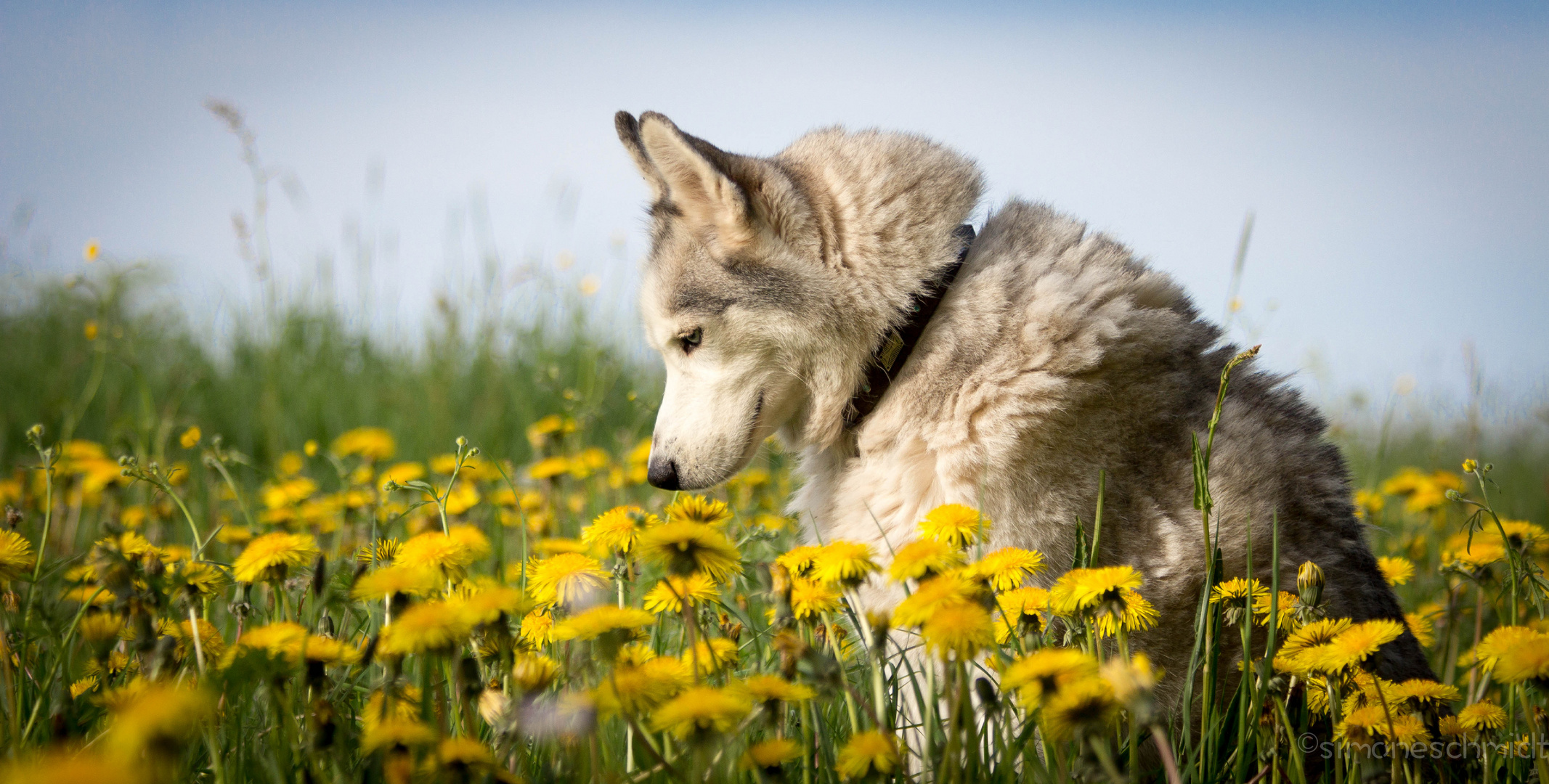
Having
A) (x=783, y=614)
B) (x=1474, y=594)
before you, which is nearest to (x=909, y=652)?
(x=783, y=614)

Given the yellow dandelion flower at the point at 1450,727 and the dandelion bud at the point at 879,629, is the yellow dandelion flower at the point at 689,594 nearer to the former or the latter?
the dandelion bud at the point at 879,629

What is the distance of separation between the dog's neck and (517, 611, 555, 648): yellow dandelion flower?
112cm

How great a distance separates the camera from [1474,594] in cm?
298

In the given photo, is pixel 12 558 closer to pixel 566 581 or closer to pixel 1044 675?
pixel 566 581

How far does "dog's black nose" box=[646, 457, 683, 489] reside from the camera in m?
2.37

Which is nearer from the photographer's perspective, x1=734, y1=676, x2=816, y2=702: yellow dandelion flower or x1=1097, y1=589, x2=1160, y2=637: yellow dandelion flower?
x1=734, y1=676, x2=816, y2=702: yellow dandelion flower

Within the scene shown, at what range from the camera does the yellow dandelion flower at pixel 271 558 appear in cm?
139

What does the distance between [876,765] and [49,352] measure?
22.9ft

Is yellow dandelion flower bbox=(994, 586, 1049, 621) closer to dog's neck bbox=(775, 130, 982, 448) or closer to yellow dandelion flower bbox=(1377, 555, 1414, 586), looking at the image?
dog's neck bbox=(775, 130, 982, 448)

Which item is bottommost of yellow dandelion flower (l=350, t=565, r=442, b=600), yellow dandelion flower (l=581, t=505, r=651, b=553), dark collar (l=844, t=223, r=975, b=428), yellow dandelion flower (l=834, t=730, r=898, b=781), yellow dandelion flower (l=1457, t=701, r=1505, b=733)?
yellow dandelion flower (l=1457, t=701, r=1505, b=733)

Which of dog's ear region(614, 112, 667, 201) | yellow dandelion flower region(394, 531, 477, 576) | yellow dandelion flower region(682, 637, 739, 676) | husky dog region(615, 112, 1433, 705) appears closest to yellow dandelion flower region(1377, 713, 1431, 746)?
husky dog region(615, 112, 1433, 705)

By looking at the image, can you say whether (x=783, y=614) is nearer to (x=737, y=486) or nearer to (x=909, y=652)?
(x=909, y=652)

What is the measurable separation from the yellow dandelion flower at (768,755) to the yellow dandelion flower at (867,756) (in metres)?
0.06

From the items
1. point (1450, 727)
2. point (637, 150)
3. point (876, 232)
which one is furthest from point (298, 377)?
point (1450, 727)
